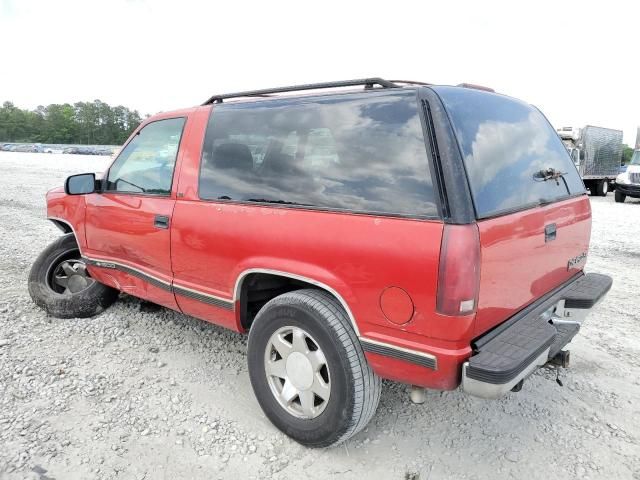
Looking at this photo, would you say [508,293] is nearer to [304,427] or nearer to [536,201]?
[536,201]

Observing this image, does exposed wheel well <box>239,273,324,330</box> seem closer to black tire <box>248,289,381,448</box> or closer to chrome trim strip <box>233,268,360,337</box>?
chrome trim strip <box>233,268,360,337</box>

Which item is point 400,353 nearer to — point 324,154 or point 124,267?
point 324,154

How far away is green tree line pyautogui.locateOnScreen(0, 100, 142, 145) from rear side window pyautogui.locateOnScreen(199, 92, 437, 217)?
104887 millimetres

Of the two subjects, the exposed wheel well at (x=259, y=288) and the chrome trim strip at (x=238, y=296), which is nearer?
the chrome trim strip at (x=238, y=296)

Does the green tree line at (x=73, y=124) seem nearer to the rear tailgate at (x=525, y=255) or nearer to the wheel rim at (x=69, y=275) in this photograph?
the wheel rim at (x=69, y=275)

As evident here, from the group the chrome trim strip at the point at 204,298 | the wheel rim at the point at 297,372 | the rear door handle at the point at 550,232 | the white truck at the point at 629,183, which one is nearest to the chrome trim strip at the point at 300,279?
the chrome trim strip at the point at 204,298

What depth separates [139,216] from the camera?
360cm

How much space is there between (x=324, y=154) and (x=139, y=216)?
67.7 inches

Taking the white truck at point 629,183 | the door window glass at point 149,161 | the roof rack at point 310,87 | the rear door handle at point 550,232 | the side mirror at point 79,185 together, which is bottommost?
the white truck at point 629,183

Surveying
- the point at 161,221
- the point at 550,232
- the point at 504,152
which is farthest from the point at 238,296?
Answer: the point at 550,232

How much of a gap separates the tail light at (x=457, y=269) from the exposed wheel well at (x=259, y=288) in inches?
34.1

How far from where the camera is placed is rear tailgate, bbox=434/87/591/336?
7.43ft

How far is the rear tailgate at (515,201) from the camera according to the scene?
226cm

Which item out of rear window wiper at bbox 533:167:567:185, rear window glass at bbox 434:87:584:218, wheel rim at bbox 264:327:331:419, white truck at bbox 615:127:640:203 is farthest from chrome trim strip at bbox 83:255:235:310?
white truck at bbox 615:127:640:203
